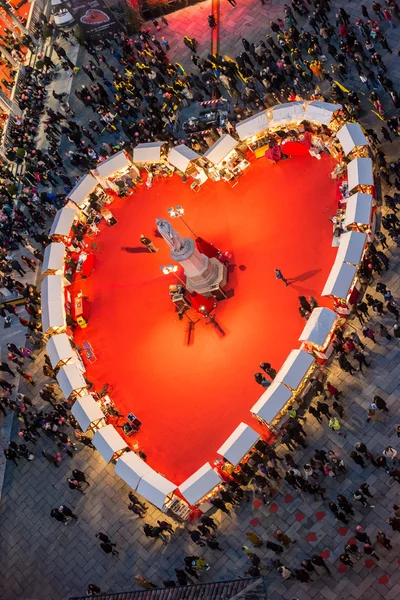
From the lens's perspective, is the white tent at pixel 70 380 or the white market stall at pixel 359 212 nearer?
the white market stall at pixel 359 212

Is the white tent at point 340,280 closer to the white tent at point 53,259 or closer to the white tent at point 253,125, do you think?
the white tent at point 253,125

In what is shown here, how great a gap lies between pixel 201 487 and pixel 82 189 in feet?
64.9

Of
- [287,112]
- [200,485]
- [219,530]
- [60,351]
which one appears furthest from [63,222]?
[219,530]

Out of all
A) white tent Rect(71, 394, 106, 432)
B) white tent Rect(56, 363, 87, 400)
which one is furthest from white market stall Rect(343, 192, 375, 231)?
white tent Rect(56, 363, 87, 400)

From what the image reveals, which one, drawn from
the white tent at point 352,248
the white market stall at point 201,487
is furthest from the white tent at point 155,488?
the white tent at point 352,248

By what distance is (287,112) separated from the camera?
40.8 metres

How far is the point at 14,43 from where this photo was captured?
57812 millimetres

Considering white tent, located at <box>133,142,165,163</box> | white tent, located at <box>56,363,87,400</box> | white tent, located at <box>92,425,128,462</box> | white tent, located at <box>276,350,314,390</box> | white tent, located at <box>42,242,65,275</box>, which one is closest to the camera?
white tent, located at <box>276,350,314,390</box>

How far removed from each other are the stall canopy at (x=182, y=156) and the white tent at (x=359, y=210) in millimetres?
10036

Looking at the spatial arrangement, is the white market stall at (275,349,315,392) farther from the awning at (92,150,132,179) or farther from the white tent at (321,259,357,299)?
the awning at (92,150,132,179)

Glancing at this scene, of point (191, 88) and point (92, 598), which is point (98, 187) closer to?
point (191, 88)

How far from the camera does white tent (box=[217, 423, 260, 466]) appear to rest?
107ft

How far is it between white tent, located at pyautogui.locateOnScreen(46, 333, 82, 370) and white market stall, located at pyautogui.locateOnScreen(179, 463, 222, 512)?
9.50m

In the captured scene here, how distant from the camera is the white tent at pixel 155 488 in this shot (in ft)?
109
